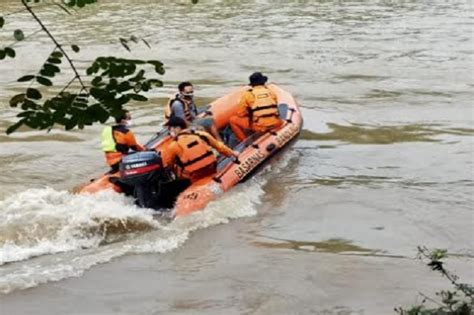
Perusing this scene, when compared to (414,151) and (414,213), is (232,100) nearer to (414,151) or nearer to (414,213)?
(414,151)

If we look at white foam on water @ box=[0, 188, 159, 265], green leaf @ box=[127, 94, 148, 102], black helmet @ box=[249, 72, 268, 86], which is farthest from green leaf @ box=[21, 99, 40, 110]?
black helmet @ box=[249, 72, 268, 86]

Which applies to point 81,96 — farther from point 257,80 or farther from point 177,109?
point 257,80

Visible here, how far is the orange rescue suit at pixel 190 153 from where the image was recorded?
7480 mm

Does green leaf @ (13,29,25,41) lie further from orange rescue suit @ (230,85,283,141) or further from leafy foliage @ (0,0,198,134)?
orange rescue suit @ (230,85,283,141)

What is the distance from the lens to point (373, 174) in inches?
360

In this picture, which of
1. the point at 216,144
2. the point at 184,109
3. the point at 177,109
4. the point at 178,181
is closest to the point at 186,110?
the point at 184,109

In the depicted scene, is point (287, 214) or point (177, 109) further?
point (177, 109)

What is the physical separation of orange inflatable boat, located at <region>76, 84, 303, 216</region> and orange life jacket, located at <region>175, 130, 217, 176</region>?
0.17 meters

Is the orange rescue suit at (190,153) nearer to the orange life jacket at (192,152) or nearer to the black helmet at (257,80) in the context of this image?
the orange life jacket at (192,152)

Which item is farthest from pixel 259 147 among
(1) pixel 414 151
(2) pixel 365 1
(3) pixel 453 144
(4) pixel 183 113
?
(2) pixel 365 1

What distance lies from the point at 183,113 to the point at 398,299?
155 inches

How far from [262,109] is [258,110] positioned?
5cm

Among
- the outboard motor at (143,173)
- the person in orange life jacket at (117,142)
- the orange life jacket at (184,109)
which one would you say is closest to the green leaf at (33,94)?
the outboard motor at (143,173)

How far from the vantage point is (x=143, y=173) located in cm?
710
